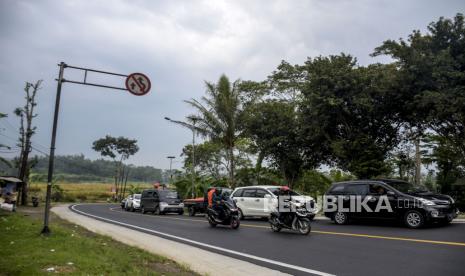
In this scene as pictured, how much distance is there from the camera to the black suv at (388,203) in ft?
43.2

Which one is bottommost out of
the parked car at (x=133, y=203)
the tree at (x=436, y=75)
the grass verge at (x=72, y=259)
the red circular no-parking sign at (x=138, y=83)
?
the parked car at (x=133, y=203)

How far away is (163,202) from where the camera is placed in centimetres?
2784

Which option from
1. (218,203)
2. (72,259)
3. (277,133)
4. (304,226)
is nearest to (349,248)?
(304,226)

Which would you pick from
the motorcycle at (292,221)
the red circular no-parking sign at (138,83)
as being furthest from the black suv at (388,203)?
the red circular no-parking sign at (138,83)

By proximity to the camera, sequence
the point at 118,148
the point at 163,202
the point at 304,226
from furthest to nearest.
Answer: the point at 118,148 → the point at 163,202 → the point at 304,226

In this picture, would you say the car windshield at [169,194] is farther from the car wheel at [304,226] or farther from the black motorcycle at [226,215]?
the car wheel at [304,226]

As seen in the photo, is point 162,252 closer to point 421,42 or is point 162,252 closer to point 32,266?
point 32,266

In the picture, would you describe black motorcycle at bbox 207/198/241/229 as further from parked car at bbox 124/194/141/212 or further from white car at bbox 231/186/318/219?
parked car at bbox 124/194/141/212

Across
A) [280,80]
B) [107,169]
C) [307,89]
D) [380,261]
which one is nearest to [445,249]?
[380,261]

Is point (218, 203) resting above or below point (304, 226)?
above

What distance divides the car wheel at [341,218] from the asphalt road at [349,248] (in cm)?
157

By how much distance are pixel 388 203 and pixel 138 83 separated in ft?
31.0

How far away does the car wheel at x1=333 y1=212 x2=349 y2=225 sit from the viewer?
15781 millimetres

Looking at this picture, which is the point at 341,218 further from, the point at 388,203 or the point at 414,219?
the point at 414,219
